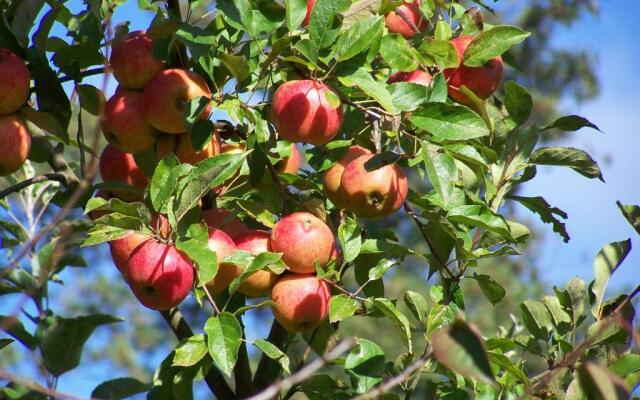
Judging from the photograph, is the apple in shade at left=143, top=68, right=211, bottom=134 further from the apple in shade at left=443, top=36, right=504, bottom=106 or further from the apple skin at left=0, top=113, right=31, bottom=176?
the apple in shade at left=443, top=36, right=504, bottom=106

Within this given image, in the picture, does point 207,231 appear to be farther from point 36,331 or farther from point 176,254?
point 36,331

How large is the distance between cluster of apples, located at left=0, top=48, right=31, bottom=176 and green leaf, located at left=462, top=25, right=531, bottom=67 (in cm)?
62

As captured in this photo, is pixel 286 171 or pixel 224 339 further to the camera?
pixel 286 171

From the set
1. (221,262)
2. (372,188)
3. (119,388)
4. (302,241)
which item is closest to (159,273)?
(221,262)

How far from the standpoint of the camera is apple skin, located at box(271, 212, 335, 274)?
3.74 feet

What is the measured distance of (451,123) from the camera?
112cm

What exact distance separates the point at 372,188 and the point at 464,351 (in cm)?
55

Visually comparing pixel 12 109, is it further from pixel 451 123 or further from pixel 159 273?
pixel 451 123

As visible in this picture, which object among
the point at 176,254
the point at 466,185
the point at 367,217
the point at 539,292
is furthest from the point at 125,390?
the point at 539,292

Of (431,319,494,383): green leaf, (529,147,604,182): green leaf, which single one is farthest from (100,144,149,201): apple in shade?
(431,319,494,383): green leaf

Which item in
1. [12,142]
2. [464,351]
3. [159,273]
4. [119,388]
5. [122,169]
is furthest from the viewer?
[119,388]

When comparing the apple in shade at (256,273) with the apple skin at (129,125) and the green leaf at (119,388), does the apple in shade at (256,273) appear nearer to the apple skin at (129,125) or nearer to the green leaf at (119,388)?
the apple skin at (129,125)

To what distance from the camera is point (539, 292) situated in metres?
6.31

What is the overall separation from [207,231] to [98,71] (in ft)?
1.10
